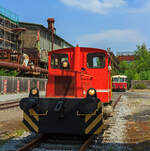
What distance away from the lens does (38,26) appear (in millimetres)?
34531

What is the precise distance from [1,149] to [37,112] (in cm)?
112

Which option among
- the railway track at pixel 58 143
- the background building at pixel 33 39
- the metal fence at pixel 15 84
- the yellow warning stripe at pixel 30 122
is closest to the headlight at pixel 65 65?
the yellow warning stripe at pixel 30 122

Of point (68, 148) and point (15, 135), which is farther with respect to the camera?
point (15, 135)

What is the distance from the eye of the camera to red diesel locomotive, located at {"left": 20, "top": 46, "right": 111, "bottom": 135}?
4.98m

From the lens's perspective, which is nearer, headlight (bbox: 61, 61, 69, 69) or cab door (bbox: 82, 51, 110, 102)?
headlight (bbox: 61, 61, 69, 69)

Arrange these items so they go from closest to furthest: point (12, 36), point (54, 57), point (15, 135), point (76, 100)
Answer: point (76, 100) → point (15, 135) → point (54, 57) → point (12, 36)

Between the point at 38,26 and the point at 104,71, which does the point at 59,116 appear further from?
the point at 38,26

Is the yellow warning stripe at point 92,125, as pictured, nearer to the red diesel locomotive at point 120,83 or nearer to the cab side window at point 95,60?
the cab side window at point 95,60

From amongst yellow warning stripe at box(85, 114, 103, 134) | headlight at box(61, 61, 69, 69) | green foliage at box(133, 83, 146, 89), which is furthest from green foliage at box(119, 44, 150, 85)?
yellow warning stripe at box(85, 114, 103, 134)

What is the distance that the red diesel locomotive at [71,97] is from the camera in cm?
498

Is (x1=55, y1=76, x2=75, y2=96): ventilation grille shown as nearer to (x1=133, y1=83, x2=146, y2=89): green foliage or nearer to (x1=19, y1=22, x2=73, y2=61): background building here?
(x1=19, y1=22, x2=73, y2=61): background building

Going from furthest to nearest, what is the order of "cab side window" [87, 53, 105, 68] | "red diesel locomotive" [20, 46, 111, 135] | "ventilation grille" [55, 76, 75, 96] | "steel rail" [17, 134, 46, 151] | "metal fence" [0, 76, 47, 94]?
"metal fence" [0, 76, 47, 94] → "cab side window" [87, 53, 105, 68] → "ventilation grille" [55, 76, 75, 96] → "red diesel locomotive" [20, 46, 111, 135] → "steel rail" [17, 134, 46, 151]

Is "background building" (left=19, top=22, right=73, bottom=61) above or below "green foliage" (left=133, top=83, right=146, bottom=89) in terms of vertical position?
above

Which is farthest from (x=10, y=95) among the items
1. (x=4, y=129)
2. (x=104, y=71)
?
(x=104, y=71)
